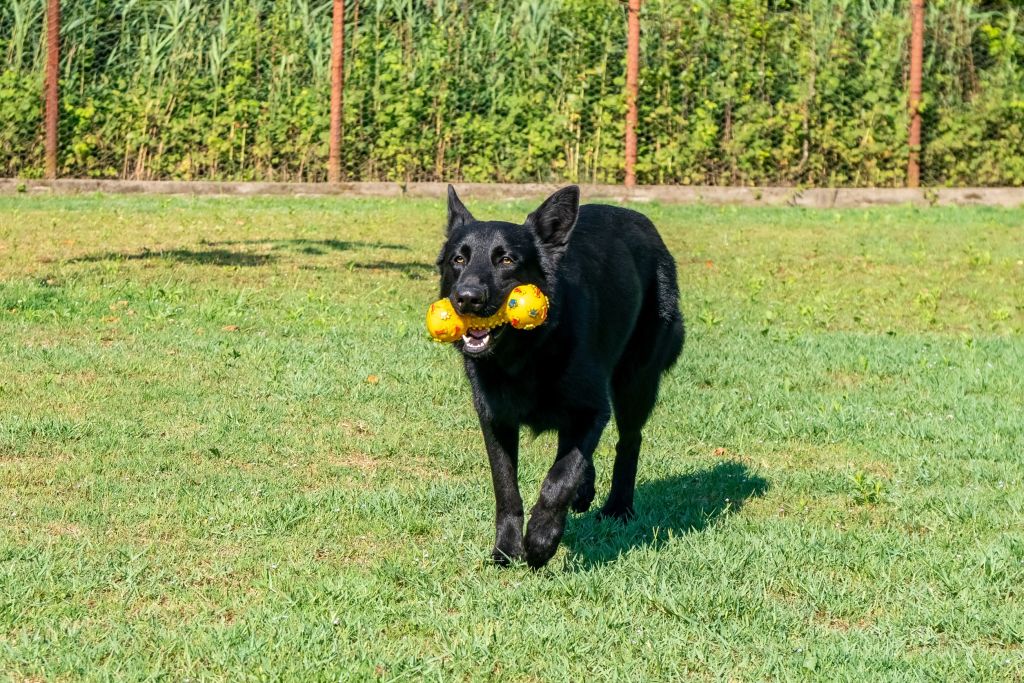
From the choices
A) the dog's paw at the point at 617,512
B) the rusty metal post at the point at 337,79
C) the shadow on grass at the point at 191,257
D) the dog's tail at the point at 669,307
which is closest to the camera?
the dog's paw at the point at 617,512

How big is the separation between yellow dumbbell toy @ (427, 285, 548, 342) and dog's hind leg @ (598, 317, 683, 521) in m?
1.21

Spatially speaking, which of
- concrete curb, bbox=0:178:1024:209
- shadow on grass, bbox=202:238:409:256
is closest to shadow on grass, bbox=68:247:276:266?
shadow on grass, bbox=202:238:409:256

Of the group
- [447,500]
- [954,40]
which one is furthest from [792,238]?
[447,500]

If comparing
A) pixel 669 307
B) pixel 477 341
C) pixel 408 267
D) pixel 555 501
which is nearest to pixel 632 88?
pixel 408 267

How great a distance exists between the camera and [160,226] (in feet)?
46.4

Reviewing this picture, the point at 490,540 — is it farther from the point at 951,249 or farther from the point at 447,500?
the point at 951,249

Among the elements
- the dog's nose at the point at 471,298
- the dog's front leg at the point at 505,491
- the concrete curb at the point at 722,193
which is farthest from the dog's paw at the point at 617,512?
the concrete curb at the point at 722,193

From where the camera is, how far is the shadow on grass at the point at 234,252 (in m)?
12.1

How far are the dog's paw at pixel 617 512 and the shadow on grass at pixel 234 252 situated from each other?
6.97 meters

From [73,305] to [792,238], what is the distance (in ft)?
24.9

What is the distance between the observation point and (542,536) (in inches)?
195

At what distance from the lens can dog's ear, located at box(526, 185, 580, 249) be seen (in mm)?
5270

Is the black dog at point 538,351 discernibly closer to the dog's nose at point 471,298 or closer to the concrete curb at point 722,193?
the dog's nose at point 471,298

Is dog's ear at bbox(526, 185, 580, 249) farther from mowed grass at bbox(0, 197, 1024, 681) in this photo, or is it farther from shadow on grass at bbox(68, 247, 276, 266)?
shadow on grass at bbox(68, 247, 276, 266)
